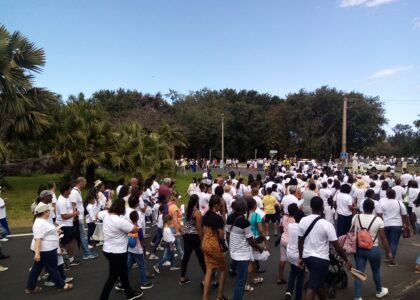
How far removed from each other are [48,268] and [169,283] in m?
2.13

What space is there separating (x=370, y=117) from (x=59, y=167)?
123 feet

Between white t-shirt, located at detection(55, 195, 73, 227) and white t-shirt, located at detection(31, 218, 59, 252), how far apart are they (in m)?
1.05

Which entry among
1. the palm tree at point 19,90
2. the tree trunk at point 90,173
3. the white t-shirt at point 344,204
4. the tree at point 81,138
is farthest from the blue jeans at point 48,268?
the tree trunk at point 90,173

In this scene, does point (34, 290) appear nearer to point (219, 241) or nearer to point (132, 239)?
point (132, 239)

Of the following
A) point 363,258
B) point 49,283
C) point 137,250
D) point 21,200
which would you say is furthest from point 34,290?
point 21,200

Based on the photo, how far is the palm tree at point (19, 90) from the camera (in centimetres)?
1482

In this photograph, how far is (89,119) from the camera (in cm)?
1884

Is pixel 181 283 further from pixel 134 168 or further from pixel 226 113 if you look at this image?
pixel 226 113

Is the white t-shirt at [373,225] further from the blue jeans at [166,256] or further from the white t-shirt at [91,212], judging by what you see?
the white t-shirt at [91,212]

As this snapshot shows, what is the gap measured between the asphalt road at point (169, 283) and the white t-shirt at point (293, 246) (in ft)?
2.83

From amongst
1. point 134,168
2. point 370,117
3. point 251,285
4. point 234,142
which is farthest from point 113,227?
point 234,142

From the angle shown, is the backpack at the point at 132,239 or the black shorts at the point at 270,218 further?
the black shorts at the point at 270,218

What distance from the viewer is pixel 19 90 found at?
16.2 metres

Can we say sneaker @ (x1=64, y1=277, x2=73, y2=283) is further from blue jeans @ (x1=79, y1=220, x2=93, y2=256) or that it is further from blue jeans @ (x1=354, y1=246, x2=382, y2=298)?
blue jeans @ (x1=354, y1=246, x2=382, y2=298)
